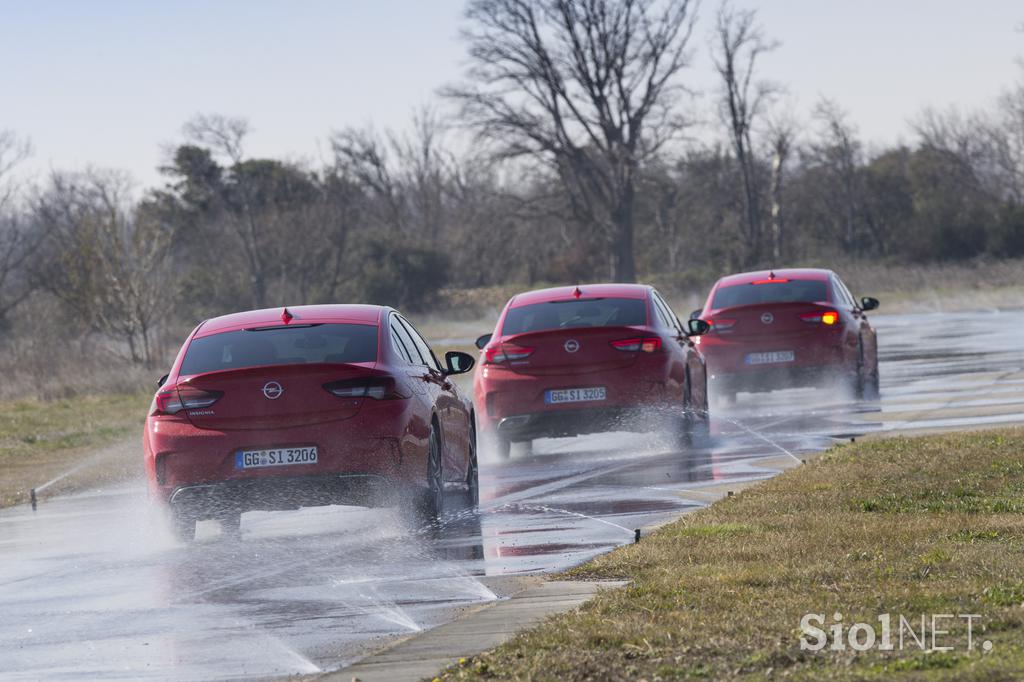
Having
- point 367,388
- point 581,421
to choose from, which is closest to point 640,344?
point 581,421

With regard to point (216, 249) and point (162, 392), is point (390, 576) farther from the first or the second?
point (216, 249)

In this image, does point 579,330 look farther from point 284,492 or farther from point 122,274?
point 122,274

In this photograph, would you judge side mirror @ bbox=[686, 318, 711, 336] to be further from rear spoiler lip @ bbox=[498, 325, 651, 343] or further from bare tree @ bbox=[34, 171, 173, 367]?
bare tree @ bbox=[34, 171, 173, 367]

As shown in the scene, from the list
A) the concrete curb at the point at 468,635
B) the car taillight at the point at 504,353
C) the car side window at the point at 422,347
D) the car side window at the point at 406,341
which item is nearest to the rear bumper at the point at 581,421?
the car taillight at the point at 504,353

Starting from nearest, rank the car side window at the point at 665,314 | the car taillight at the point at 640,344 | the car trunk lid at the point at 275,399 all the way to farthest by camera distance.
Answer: the car trunk lid at the point at 275,399 → the car taillight at the point at 640,344 → the car side window at the point at 665,314

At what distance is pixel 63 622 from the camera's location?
27.9 feet

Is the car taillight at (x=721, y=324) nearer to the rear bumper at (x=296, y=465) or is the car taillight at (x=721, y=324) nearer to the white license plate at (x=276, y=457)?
the rear bumper at (x=296, y=465)

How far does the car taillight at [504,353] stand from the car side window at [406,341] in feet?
12.5

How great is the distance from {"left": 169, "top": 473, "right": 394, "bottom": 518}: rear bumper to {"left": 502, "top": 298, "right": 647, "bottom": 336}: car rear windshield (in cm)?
583

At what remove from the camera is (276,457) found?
10.9 meters

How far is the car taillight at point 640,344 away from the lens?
1644 cm

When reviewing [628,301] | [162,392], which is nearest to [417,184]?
[628,301]

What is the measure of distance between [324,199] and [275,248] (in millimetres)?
2869

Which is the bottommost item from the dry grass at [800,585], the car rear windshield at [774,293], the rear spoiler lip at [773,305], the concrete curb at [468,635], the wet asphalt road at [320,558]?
the wet asphalt road at [320,558]
